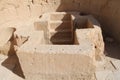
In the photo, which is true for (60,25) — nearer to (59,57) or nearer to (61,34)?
(61,34)

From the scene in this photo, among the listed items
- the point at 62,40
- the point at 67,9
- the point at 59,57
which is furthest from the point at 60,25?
the point at 59,57

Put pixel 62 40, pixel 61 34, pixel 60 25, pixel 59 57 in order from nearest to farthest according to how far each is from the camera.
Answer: pixel 59 57 < pixel 62 40 < pixel 61 34 < pixel 60 25

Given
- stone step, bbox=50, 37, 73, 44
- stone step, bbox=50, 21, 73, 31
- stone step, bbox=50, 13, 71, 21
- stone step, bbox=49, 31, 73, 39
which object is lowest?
stone step, bbox=50, 37, 73, 44

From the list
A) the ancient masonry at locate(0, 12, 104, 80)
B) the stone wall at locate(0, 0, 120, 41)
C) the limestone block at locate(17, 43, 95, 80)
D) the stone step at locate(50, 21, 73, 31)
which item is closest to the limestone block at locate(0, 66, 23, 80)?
the ancient masonry at locate(0, 12, 104, 80)

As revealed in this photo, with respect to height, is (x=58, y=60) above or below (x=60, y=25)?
above

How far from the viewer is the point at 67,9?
5570mm

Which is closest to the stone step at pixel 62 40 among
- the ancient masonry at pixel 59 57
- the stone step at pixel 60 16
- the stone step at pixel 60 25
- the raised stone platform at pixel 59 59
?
the stone step at pixel 60 25

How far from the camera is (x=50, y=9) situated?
5523 mm

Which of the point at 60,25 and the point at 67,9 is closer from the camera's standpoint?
the point at 60,25

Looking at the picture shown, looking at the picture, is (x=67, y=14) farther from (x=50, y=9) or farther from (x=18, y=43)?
(x=18, y=43)

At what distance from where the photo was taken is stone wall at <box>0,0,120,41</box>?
479 centimetres

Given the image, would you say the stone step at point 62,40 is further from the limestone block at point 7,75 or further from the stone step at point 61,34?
the limestone block at point 7,75

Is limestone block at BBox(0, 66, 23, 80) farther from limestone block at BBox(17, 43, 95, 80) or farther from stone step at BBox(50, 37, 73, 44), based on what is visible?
stone step at BBox(50, 37, 73, 44)

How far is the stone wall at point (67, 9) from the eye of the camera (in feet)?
15.7
